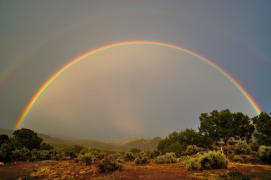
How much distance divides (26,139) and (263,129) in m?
38.7

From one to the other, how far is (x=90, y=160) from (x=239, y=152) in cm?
2075

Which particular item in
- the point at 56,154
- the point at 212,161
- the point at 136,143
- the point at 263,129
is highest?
the point at 263,129

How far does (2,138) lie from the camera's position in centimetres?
1775

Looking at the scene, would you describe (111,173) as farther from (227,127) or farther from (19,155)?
(227,127)

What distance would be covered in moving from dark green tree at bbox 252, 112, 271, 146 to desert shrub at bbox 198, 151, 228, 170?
1697 cm

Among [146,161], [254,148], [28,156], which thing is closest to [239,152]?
[254,148]

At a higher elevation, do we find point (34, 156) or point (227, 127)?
point (227, 127)

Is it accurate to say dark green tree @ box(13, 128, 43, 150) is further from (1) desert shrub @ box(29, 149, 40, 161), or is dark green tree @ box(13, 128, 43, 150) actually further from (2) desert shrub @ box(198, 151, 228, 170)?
(2) desert shrub @ box(198, 151, 228, 170)

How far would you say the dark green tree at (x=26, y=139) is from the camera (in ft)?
60.9

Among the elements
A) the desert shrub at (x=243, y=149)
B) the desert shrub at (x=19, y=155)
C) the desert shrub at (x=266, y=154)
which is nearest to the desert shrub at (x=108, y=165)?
the desert shrub at (x=19, y=155)

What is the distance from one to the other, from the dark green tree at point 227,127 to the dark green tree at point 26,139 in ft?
103

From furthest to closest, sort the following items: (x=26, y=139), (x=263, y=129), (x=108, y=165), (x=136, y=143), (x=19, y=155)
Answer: (x=136, y=143) → (x=263, y=129) → (x=26, y=139) → (x=19, y=155) → (x=108, y=165)

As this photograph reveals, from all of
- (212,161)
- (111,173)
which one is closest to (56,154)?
(111,173)

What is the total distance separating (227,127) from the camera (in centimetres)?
2419
